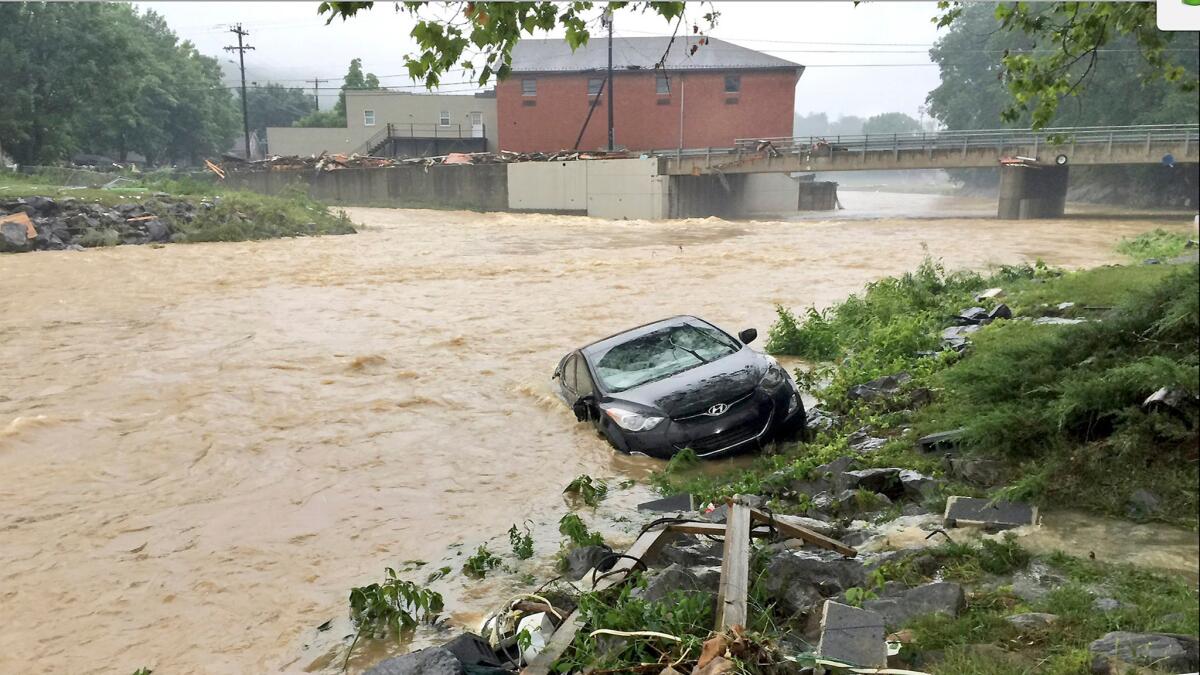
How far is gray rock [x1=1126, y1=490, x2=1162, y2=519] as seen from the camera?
500 cm

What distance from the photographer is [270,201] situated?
3822 cm

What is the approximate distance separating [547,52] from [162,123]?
3012 cm

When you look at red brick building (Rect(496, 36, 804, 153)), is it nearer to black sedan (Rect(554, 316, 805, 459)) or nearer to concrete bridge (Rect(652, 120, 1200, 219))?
concrete bridge (Rect(652, 120, 1200, 219))

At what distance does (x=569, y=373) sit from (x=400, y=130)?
29.3m

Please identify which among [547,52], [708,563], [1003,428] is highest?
[547,52]

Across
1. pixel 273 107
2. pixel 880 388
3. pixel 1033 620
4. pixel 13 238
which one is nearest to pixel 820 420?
pixel 880 388

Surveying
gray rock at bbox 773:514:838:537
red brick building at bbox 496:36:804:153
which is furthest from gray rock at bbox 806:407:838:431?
red brick building at bbox 496:36:804:153

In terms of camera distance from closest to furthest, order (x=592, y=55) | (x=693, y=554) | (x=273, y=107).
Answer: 1. (x=693, y=554)
2. (x=592, y=55)
3. (x=273, y=107)

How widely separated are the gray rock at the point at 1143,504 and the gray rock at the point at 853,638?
1855 mm

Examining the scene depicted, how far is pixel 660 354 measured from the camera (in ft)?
33.0

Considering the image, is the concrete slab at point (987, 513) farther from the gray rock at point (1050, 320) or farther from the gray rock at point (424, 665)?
the gray rock at point (1050, 320)

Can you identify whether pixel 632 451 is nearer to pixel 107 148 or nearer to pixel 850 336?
pixel 850 336

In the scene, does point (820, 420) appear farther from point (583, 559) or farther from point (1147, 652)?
point (1147, 652)

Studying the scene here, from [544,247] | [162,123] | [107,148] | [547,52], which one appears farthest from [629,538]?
[162,123]
